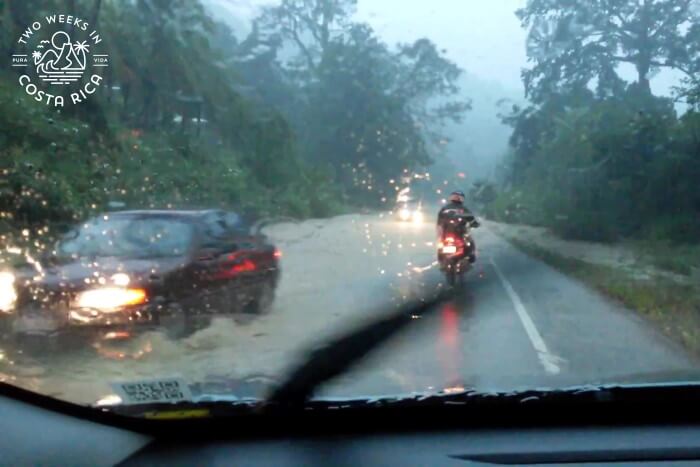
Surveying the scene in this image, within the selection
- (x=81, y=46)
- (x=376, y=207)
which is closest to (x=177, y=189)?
(x=81, y=46)

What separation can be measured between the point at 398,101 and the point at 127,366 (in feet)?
113

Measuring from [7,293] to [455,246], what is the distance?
7.71m

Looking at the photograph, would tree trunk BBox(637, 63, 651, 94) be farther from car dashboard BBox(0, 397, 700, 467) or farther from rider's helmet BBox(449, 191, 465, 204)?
car dashboard BBox(0, 397, 700, 467)

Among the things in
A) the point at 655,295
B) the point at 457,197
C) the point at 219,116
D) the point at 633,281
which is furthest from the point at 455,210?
the point at 219,116

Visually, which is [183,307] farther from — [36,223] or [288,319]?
[36,223]

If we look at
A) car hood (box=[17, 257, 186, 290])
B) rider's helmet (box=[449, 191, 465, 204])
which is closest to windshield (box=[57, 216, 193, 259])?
car hood (box=[17, 257, 186, 290])

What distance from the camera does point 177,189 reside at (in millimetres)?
20750

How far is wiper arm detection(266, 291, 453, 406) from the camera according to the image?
14.0ft

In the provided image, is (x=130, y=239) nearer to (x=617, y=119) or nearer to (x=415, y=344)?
(x=415, y=344)

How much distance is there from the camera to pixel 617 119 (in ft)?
83.6

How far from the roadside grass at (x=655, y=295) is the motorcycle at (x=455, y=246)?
2.27m

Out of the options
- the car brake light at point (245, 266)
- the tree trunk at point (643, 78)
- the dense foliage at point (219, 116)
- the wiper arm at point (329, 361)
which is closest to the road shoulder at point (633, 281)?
the wiper arm at point (329, 361)

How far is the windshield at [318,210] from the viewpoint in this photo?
27.6 ft

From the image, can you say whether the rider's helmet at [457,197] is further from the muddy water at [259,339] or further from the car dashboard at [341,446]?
the car dashboard at [341,446]
